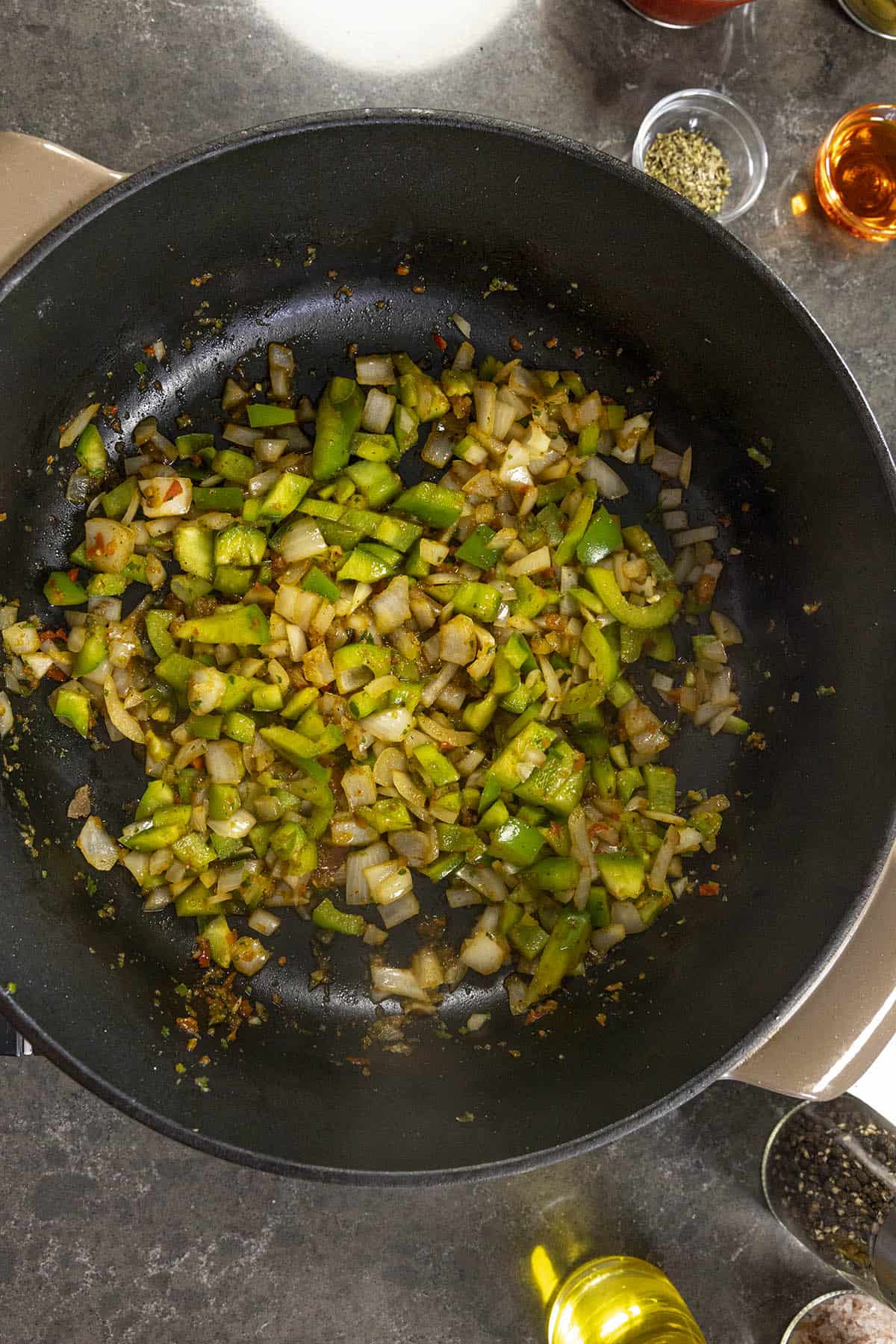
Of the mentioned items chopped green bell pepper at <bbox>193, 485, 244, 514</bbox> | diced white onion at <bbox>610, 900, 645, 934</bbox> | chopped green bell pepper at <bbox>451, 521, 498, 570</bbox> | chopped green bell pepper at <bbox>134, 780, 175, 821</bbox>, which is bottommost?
chopped green bell pepper at <bbox>134, 780, 175, 821</bbox>

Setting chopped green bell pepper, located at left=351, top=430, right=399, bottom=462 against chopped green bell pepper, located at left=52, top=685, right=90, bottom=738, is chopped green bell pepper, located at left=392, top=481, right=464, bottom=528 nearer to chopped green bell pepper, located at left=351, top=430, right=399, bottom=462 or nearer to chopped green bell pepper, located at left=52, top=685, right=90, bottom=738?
chopped green bell pepper, located at left=351, top=430, right=399, bottom=462

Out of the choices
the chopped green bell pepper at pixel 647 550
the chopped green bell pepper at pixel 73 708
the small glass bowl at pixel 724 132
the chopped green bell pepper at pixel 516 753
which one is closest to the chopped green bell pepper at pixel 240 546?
the chopped green bell pepper at pixel 73 708

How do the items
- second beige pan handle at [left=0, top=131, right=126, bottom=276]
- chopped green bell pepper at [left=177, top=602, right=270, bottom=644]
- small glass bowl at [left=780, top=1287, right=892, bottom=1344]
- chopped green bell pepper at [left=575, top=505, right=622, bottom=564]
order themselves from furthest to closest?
small glass bowl at [left=780, top=1287, right=892, bottom=1344] → chopped green bell pepper at [left=575, top=505, right=622, bottom=564] → chopped green bell pepper at [left=177, top=602, right=270, bottom=644] → second beige pan handle at [left=0, top=131, right=126, bottom=276]

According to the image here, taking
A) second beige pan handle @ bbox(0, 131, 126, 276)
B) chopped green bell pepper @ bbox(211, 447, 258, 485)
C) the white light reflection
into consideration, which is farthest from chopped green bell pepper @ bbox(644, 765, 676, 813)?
the white light reflection

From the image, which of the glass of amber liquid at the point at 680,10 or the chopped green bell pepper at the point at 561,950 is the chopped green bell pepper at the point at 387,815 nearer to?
the chopped green bell pepper at the point at 561,950

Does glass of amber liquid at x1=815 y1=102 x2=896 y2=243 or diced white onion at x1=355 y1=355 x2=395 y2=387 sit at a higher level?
glass of amber liquid at x1=815 y1=102 x2=896 y2=243

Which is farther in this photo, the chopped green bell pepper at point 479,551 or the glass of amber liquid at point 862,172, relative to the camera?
the glass of amber liquid at point 862,172
